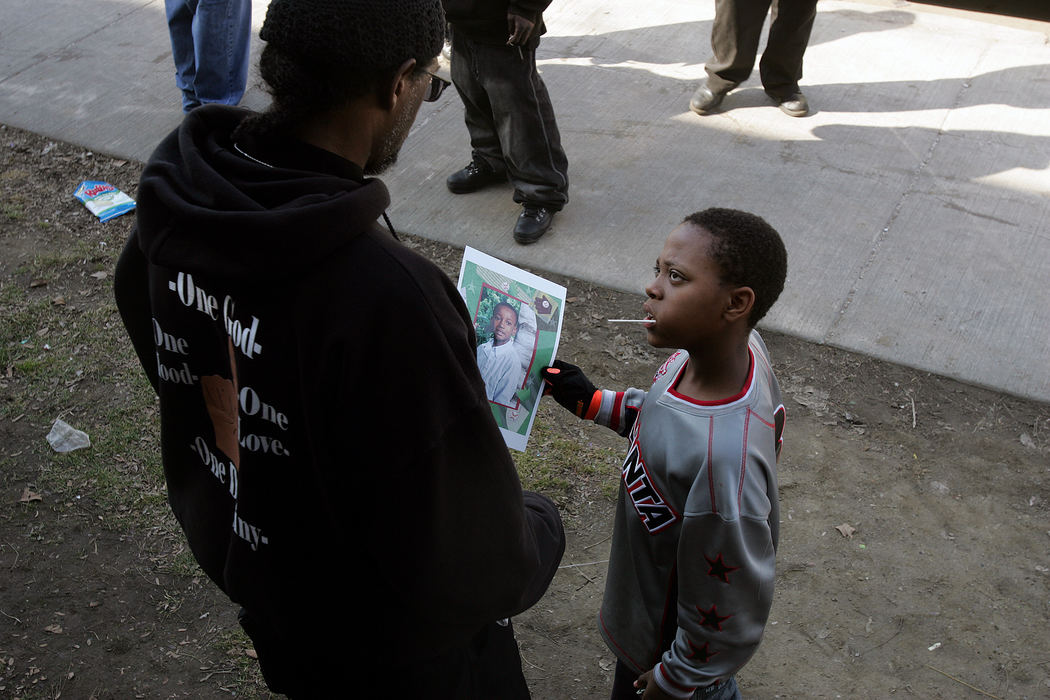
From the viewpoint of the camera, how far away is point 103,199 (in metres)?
5.24

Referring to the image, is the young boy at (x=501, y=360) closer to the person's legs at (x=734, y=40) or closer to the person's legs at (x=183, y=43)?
the person's legs at (x=734, y=40)

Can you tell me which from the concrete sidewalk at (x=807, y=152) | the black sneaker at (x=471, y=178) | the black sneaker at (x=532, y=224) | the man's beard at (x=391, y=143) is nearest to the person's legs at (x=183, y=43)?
the concrete sidewalk at (x=807, y=152)

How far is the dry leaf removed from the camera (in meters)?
3.54

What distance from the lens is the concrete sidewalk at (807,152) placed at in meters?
4.25

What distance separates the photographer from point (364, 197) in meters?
1.29

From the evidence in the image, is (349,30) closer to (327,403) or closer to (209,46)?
(327,403)

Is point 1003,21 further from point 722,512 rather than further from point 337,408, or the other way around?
point 337,408

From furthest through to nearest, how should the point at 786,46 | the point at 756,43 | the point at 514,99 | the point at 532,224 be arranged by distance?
1. the point at 756,43
2. the point at 786,46
3. the point at 532,224
4. the point at 514,99

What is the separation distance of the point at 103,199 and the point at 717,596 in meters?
4.68

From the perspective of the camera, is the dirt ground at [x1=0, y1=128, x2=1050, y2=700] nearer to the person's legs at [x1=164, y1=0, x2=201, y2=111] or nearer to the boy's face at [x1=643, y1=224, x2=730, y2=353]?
the boy's face at [x1=643, y1=224, x2=730, y2=353]

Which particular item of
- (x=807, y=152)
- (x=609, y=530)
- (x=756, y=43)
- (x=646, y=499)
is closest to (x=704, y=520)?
(x=646, y=499)

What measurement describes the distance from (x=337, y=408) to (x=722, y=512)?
81cm

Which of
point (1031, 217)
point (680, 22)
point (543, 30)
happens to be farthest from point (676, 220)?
point (680, 22)

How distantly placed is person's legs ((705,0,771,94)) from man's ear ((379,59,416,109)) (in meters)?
4.53
